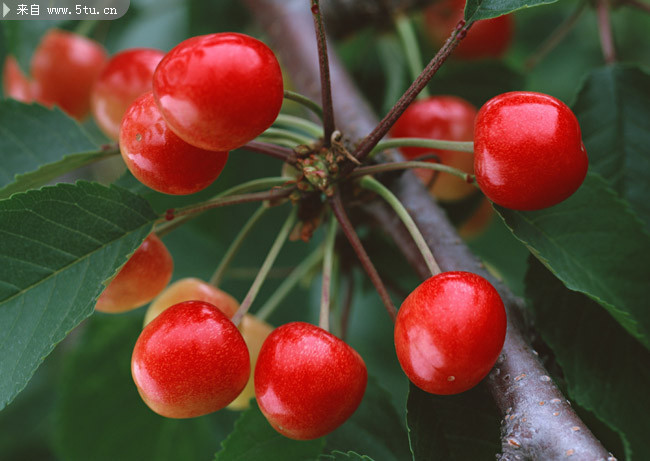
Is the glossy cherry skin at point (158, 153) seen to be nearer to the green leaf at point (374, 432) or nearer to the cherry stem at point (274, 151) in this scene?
the cherry stem at point (274, 151)

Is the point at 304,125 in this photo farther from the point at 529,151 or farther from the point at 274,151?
the point at 529,151

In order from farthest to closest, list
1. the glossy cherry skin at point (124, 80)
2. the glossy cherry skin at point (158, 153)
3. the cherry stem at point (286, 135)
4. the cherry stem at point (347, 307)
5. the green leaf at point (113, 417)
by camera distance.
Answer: the green leaf at point (113, 417)
the cherry stem at point (347, 307)
the glossy cherry skin at point (124, 80)
the cherry stem at point (286, 135)
the glossy cherry skin at point (158, 153)

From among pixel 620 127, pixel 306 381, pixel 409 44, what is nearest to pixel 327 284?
pixel 306 381

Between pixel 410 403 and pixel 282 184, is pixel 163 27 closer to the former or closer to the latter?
pixel 282 184

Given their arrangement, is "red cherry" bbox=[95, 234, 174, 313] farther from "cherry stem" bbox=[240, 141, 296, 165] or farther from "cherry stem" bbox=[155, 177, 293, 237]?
"cherry stem" bbox=[240, 141, 296, 165]

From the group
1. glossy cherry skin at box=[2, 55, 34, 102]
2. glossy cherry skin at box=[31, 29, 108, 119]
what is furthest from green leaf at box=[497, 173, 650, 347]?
glossy cherry skin at box=[2, 55, 34, 102]

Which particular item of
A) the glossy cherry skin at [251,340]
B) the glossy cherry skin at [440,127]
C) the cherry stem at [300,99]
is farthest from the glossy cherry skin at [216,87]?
the glossy cherry skin at [440,127]
